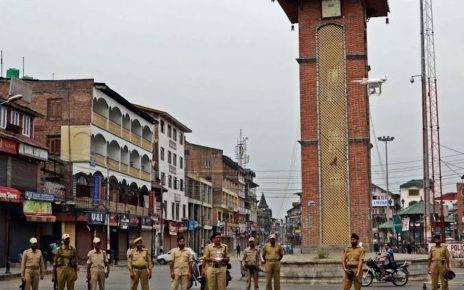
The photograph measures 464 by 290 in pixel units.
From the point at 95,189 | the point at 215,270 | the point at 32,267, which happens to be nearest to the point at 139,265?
the point at 215,270

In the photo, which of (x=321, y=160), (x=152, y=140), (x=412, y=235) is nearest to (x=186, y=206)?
(x=152, y=140)

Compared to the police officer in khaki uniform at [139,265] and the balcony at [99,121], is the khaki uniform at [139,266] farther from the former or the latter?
the balcony at [99,121]

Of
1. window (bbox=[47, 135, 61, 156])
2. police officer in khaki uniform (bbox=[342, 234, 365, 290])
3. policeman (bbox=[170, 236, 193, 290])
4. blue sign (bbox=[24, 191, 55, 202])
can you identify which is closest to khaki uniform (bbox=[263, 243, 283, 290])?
police officer in khaki uniform (bbox=[342, 234, 365, 290])

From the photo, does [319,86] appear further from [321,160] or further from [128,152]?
[128,152]

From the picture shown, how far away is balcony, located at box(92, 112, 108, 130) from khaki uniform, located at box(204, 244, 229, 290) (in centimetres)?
3556

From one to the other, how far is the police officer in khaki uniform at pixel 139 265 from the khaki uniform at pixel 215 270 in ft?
4.83

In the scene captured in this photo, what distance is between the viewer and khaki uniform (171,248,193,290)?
14.5 metres

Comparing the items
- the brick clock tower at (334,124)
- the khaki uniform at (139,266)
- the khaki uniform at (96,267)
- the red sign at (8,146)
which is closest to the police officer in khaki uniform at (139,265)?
the khaki uniform at (139,266)

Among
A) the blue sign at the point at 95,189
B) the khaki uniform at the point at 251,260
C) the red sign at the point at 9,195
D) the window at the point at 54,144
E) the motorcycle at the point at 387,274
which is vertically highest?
the window at the point at 54,144

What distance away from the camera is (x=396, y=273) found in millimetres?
23328

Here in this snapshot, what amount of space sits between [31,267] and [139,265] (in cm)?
259

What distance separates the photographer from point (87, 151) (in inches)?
1882

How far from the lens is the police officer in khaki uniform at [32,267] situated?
1529 cm

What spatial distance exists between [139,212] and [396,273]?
38.6m
